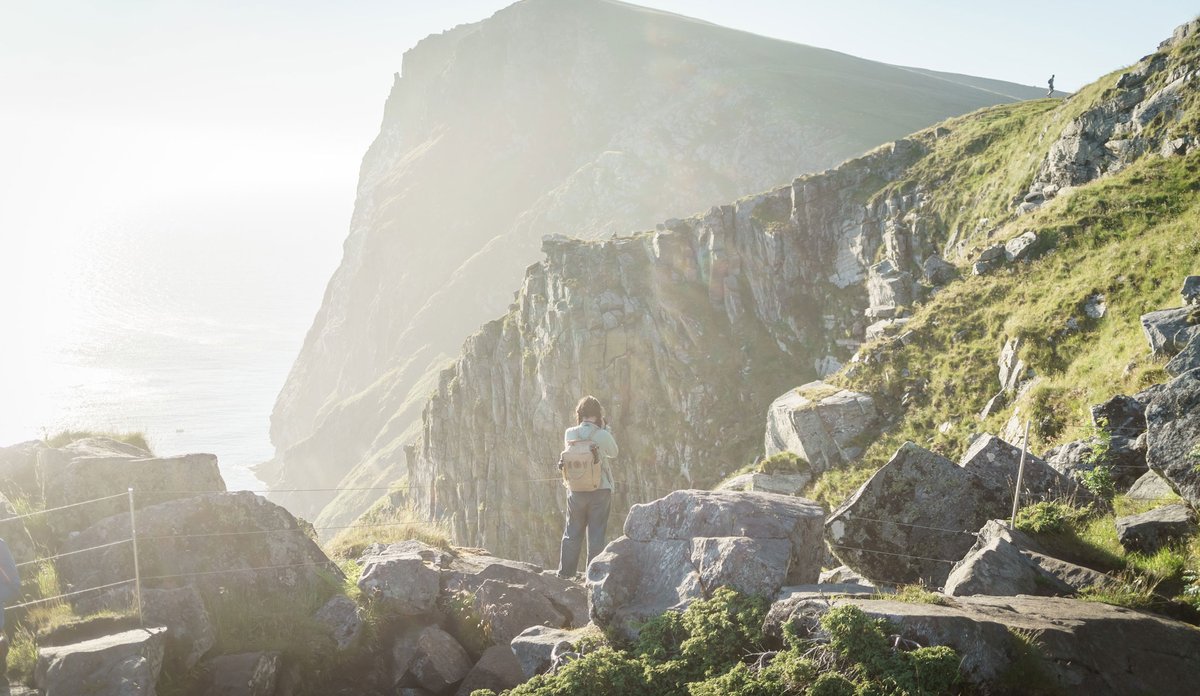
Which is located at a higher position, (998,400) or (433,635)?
(998,400)

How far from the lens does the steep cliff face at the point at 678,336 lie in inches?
1821

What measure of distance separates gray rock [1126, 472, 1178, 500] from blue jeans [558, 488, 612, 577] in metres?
9.41

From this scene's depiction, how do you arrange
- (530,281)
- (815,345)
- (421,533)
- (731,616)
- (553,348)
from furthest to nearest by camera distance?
(530,281)
(553,348)
(815,345)
(421,533)
(731,616)

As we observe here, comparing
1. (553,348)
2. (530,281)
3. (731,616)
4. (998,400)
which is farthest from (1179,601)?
(530,281)

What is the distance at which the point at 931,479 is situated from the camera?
1332cm

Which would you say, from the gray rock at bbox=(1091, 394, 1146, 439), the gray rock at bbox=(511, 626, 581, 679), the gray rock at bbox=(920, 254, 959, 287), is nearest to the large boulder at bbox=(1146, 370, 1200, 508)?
the gray rock at bbox=(1091, 394, 1146, 439)

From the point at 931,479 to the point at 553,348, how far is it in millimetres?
48820

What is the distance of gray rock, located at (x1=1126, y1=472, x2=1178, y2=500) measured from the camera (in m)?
12.2

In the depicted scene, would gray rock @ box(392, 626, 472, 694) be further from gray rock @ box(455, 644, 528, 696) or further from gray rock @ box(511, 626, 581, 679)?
gray rock @ box(511, 626, 581, 679)

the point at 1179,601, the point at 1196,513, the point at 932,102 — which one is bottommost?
the point at 1179,601

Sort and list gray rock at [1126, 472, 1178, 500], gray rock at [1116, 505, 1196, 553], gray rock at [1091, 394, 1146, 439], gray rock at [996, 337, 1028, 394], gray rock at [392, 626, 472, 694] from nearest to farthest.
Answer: gray rock at [1116, 505, 1196, 553] < gray rock at [392, 626, 472, 694] < gray rock at [1126, 472, 1178, 500] < gray rock at [1091, 394, 1146, 439] < gray rock at [996, 337, 1028, 394]

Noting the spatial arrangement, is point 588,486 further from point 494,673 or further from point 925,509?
point 925,509

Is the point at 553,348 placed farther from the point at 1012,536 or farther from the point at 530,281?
the point at 1012,536

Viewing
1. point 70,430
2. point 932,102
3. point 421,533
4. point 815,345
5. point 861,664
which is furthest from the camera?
point 932,102
